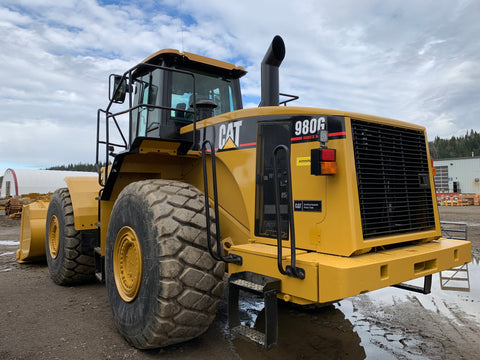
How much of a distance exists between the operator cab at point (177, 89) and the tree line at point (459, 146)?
75.4 meters

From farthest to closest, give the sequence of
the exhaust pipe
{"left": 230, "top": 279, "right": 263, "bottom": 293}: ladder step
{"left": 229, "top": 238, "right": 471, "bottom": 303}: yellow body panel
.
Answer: the exhaust pipe → {"left": 230, "top": 279, "right": 263, "bottom": 293}: ladder step → {"left": 229, "top": 238, "right": 471, "bottom": 303}: yellow body panel

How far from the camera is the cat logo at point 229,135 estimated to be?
341 cm

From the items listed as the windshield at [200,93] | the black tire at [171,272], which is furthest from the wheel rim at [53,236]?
the black tire at [171,272]

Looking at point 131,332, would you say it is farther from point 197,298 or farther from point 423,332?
point 423,332

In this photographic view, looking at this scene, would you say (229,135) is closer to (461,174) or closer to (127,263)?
(127,263)

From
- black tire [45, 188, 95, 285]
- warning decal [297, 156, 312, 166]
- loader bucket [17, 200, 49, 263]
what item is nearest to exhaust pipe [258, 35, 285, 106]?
warning decal [297, 156, 312, 166]

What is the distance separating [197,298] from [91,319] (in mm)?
1948

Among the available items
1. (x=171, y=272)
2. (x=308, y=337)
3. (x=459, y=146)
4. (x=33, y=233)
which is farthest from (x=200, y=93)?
(x=459, y=146)

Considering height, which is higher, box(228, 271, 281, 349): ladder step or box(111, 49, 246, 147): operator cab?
box(111, 49, 246, 147): operator cab

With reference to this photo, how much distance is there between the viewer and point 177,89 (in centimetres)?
445

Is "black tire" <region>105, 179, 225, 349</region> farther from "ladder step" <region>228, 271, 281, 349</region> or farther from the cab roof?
the cab roof

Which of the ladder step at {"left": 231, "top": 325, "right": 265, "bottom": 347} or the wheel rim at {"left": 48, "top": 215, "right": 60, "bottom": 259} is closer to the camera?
the ladder step at {"left": 231, "top": 325, "right": 265, "bottom": 347}

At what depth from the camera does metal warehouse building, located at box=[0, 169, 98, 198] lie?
3472cm

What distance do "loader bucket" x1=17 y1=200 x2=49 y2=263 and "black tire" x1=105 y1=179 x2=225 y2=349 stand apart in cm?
442
